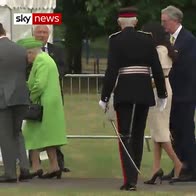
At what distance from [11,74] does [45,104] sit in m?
0.74

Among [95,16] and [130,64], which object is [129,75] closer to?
[130,64]

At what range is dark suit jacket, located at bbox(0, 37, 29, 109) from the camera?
Result: 9.87 m

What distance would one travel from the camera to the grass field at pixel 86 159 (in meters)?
9.40

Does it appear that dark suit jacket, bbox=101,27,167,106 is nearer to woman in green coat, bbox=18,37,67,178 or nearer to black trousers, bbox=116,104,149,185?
black trousers, bbox=116,104,149,185

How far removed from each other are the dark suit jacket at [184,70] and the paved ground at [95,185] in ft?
3.50

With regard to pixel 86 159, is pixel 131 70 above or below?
above

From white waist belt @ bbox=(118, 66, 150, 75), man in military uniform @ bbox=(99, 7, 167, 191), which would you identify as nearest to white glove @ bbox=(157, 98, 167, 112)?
man in military uniform @ bbox=(99, 7, 167, 191)

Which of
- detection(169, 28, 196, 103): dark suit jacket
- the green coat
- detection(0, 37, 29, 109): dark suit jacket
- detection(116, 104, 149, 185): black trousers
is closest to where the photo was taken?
detection(116, 104, 149, 185): black trousers

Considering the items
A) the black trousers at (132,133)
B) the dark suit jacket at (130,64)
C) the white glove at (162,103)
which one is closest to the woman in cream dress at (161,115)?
the white glove at (162,103)

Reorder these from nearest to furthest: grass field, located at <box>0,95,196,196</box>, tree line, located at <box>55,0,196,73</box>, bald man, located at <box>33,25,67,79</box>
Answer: grass field, located at <box>0,95,196,196</box> < bald man, located at <box>33,25,67,79</box> < tree line, located at <box>55,0,196,73</box>

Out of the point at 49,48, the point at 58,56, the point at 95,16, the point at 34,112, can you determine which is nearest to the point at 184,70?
the point at 34,112

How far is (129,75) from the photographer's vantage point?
30.1ft

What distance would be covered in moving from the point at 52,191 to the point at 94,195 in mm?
542

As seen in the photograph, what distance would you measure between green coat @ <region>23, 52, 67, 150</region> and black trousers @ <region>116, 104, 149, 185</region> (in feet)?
4.40
